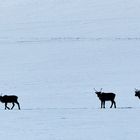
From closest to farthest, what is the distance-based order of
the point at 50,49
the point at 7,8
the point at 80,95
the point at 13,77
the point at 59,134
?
the point at 59,134, the point at 80,95, the point at 13,77, the point at 50,49, the point at 7,8

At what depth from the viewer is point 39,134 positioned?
11922mm

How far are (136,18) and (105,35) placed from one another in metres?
13.7

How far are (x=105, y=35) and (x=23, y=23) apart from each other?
62.0 ft

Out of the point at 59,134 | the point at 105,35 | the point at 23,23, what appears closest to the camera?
the point at 59,134

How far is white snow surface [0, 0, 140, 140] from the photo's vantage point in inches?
503

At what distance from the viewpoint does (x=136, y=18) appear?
5916cm

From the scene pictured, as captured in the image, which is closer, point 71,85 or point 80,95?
point 80,95

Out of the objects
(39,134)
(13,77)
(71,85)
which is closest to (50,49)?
(13,77)

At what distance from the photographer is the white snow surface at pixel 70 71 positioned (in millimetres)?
12781

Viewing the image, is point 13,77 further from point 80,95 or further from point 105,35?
point 105,35

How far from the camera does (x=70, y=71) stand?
27.9 metres

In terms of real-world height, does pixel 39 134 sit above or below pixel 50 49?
below

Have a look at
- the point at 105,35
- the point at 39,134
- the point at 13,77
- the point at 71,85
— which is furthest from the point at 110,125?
the point at 105,35

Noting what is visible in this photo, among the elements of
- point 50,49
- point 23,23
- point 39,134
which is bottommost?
point 39,134
